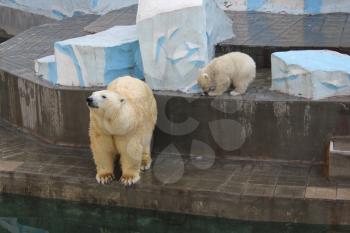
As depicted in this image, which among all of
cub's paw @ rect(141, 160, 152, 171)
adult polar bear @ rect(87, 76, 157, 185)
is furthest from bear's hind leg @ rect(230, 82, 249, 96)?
cub's paw @ rect(141, 160, 152, 171)

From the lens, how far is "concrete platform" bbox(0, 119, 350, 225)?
19.3 feet

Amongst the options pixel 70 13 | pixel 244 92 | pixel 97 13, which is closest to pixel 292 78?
pixel 244 92

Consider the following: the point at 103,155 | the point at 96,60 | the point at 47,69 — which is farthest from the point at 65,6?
the point at 103,155

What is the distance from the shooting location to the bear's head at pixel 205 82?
6688mm

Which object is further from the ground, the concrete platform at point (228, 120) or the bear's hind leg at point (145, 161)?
the concrete platform at point (228, 120)

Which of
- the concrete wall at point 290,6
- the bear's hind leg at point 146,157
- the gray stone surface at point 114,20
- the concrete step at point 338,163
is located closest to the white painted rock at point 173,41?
the bear's hind leg at point 146,157

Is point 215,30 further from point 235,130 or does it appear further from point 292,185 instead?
point 292,185

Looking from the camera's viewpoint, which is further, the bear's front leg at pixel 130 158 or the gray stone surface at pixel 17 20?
the gray stone surface at pixel 17 20

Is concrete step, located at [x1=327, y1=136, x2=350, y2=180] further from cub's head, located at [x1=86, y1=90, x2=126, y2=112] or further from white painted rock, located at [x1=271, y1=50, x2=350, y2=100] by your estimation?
cub's head, located at [x1=86, y1=90, x2=126, y2=112]

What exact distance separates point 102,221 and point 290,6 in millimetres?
5312

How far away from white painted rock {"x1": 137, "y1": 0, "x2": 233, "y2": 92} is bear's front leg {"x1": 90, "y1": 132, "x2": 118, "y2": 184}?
120cm

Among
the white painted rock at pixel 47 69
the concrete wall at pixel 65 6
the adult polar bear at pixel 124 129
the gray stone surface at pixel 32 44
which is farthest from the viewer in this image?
the concrete wall at pixel 65 6

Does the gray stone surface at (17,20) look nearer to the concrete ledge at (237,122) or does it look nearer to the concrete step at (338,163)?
the concrete ledge at (237,122)

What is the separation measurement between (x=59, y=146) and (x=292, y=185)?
2915 mm
